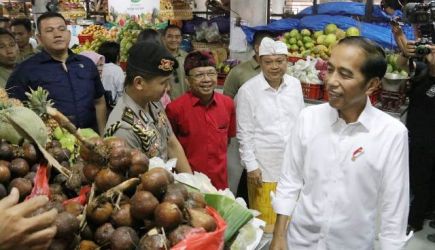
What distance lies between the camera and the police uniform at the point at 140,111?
1803mm

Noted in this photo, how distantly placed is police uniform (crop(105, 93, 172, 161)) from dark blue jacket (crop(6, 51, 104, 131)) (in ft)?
3.84

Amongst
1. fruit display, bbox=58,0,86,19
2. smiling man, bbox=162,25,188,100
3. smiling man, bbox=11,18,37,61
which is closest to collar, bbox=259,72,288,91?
smiling man, bbox=162,25,188,100

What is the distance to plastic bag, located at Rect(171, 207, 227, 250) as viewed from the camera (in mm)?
1110

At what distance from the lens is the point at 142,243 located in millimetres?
1110

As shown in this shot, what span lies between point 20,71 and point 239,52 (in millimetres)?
3222

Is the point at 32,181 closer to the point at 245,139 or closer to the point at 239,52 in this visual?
the point at 245,139

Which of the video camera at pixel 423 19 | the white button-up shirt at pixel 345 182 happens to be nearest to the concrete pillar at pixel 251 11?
the video camera at pixel 423 19

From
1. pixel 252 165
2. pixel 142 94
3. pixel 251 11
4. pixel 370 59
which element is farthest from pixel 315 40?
pixel 142 94

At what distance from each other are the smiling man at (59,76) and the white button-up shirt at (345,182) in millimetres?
1796

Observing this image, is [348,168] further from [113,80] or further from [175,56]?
[113,80]

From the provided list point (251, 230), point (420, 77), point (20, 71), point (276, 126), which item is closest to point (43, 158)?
point (251, 230)

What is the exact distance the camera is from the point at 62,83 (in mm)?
3070

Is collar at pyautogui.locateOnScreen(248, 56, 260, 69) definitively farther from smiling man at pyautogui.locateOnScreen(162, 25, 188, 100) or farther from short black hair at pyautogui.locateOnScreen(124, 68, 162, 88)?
short black hair at pyautogui.locateOnScreen(124, 68, 162, 88)

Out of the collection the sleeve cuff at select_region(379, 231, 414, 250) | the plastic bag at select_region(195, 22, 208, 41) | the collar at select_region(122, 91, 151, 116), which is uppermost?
the plastic bag at select_region(195, 22, 208, 41)
